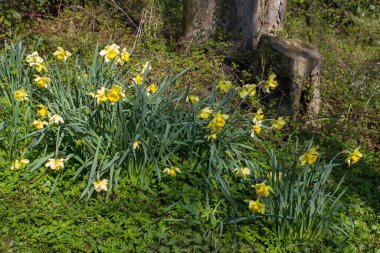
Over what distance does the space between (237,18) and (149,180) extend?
324 centimetres

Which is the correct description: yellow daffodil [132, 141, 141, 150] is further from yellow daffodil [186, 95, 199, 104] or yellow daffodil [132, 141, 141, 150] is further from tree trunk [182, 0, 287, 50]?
tree trunk [182, 0, 287, 50]

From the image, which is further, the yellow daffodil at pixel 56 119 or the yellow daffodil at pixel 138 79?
the yellow daffodil at pixel 138 79

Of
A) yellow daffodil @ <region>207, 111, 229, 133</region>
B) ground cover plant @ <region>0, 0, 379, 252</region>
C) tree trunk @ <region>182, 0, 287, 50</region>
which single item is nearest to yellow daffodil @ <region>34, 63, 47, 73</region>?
ground cover plant @ <region>0, 0, 379, 252</region>

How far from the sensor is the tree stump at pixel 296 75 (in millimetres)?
5828

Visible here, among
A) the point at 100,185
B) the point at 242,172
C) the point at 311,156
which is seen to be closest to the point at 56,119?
the point at 100,185

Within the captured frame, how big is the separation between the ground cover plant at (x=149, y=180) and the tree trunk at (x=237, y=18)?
7.15 ft

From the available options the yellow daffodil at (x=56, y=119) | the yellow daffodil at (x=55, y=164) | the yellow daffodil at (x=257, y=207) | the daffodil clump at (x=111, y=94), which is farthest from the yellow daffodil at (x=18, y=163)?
the yellow daffodil at (x=257, y=207)

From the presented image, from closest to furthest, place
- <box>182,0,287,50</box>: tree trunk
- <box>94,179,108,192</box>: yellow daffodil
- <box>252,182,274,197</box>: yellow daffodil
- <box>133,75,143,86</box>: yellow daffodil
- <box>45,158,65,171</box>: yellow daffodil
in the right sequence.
A: 1. <box>252,182,274,197</box>: yellow daffodil
2. <box>94,179,108,192</box>: yellow daffodil
3. <box>45,158,65,171</box>: yellow daffodil
4. <box>133,75,143,86</box>: yellow daffodil
5. <box>182,0,287,50</box>: tree trunk

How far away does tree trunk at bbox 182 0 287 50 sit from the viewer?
652cm

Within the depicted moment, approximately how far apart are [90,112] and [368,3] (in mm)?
7278

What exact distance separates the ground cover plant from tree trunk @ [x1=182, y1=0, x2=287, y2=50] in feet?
7.15

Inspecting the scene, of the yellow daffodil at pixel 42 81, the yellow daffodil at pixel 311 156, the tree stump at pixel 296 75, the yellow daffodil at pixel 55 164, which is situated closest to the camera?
the yellow daffodil at pixel 311 156

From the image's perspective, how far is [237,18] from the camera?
6645 millimetres

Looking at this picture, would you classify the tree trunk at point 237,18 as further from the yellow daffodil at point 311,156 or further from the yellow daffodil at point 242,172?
the yellow daffodil at point 311,156
